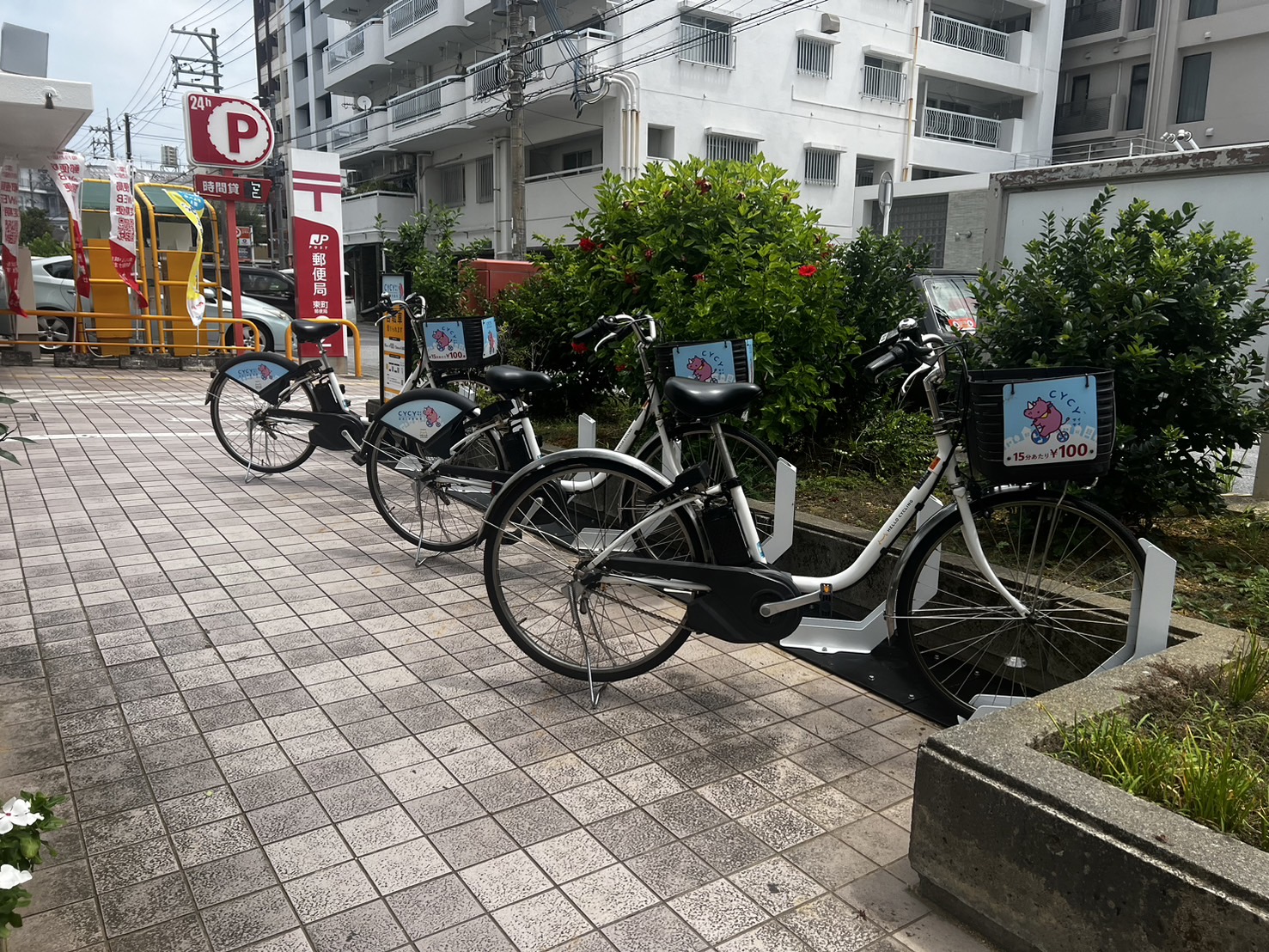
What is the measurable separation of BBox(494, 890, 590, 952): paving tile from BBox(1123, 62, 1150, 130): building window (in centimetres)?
3122

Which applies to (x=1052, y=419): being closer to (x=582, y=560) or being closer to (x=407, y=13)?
(x=582, y=560)

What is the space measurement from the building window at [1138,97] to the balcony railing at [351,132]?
2407 centimetres

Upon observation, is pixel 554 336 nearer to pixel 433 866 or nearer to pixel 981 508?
pixel 981 508

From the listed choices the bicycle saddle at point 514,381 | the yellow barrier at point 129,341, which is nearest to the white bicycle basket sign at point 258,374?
the bicycle saddle at point 514,381

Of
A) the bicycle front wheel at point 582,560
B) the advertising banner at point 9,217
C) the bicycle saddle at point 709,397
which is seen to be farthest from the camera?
the advertising banner at point 9,217

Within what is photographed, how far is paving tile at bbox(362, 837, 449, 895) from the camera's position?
2.43 meters

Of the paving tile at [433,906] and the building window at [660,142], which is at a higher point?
the building window at [660,142]

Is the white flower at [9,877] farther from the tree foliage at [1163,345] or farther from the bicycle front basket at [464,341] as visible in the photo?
the bicycle front basket at [464,341]

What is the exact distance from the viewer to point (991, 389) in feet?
9.60

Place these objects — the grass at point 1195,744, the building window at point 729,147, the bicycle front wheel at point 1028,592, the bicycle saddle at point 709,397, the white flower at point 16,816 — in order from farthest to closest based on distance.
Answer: the building window at point 729,147 < the bicycle saddle at point 709,397 < the bicycle front wheel at point 1028,592 < the grass at point 1195,744 < the white flower at point 16,816

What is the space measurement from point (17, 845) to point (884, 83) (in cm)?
2828

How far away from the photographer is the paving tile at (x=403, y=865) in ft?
7.96

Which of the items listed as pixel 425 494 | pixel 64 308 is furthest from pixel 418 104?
pixel 425 494

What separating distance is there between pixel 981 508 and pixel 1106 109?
1219 inches
